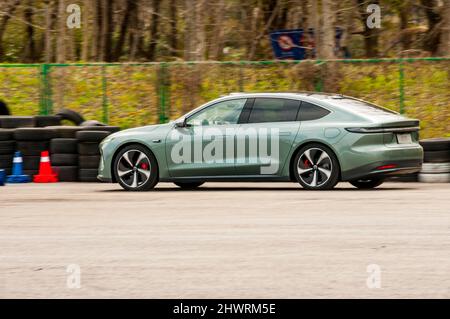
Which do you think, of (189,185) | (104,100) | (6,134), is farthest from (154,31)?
(189,185)

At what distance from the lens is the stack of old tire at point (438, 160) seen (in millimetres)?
17609

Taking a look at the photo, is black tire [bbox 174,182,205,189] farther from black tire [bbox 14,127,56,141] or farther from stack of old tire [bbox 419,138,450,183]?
stack of old tire [bbox 419,138,450,183]

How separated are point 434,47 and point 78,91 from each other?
1099 centimetres

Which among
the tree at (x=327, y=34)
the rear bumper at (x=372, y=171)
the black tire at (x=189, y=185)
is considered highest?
the tree at (x=327, y=34)

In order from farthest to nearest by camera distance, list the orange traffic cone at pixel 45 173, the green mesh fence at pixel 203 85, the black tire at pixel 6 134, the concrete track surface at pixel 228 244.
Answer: the green mesh fence at pixel 203 85, the black tire at pixel 6 134, the orange traffic cone at pixel 45 173, the concrete track surface at pixel 228 244

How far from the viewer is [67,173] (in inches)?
765

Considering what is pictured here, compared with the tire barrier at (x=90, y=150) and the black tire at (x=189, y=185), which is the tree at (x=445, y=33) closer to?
the tire barrier at (x=90, y=150)

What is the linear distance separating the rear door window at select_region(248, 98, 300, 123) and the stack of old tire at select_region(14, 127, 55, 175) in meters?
4.80

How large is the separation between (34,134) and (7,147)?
570mm

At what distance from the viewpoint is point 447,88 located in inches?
875

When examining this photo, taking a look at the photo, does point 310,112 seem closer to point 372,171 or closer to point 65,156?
point 372,171

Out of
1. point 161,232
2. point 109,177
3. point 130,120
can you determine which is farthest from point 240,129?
point 130,120

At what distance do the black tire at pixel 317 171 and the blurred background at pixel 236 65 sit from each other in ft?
22.2

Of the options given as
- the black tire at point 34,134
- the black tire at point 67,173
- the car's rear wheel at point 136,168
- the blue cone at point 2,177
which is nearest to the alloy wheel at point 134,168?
the car's rear wheel at point 136,168
